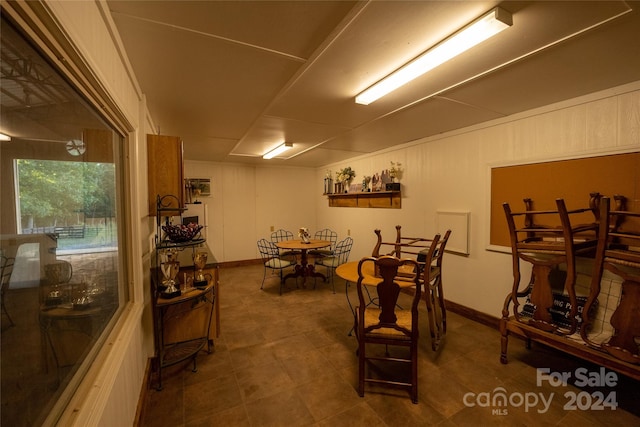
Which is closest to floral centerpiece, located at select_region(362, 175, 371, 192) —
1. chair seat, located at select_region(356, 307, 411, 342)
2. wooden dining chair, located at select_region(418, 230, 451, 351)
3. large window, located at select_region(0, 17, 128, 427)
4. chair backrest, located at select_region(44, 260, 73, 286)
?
wooden dining chair, located at select_region(418, 230, 451, 351)

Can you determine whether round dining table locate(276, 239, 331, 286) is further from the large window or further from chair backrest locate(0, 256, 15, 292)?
chair backrest locate(0, 256, 15, 292)

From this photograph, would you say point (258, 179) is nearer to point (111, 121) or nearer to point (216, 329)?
point (216, 329)

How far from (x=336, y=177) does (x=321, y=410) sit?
4.68m

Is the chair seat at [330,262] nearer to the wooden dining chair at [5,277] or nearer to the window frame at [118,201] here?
the window frame at [118,201]

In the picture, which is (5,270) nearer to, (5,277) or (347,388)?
(5,277)

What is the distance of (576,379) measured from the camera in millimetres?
2174

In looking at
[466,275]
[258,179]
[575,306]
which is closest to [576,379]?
[575,306]

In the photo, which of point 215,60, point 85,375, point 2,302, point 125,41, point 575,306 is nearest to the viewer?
point 2,302

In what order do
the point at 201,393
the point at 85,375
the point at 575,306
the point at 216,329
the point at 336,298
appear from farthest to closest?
the point at 336,298, the point at 216,329, the point at 201,393, the point at 575,306, the point at 85,375

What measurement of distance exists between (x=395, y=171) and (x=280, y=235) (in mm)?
3421

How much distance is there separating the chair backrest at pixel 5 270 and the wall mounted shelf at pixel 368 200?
418cm

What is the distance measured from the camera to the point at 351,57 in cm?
166

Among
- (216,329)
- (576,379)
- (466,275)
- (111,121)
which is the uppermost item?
(111,121)

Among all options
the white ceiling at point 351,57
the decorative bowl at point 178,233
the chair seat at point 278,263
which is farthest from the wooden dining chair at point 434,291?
the chair seat at point 278,263
